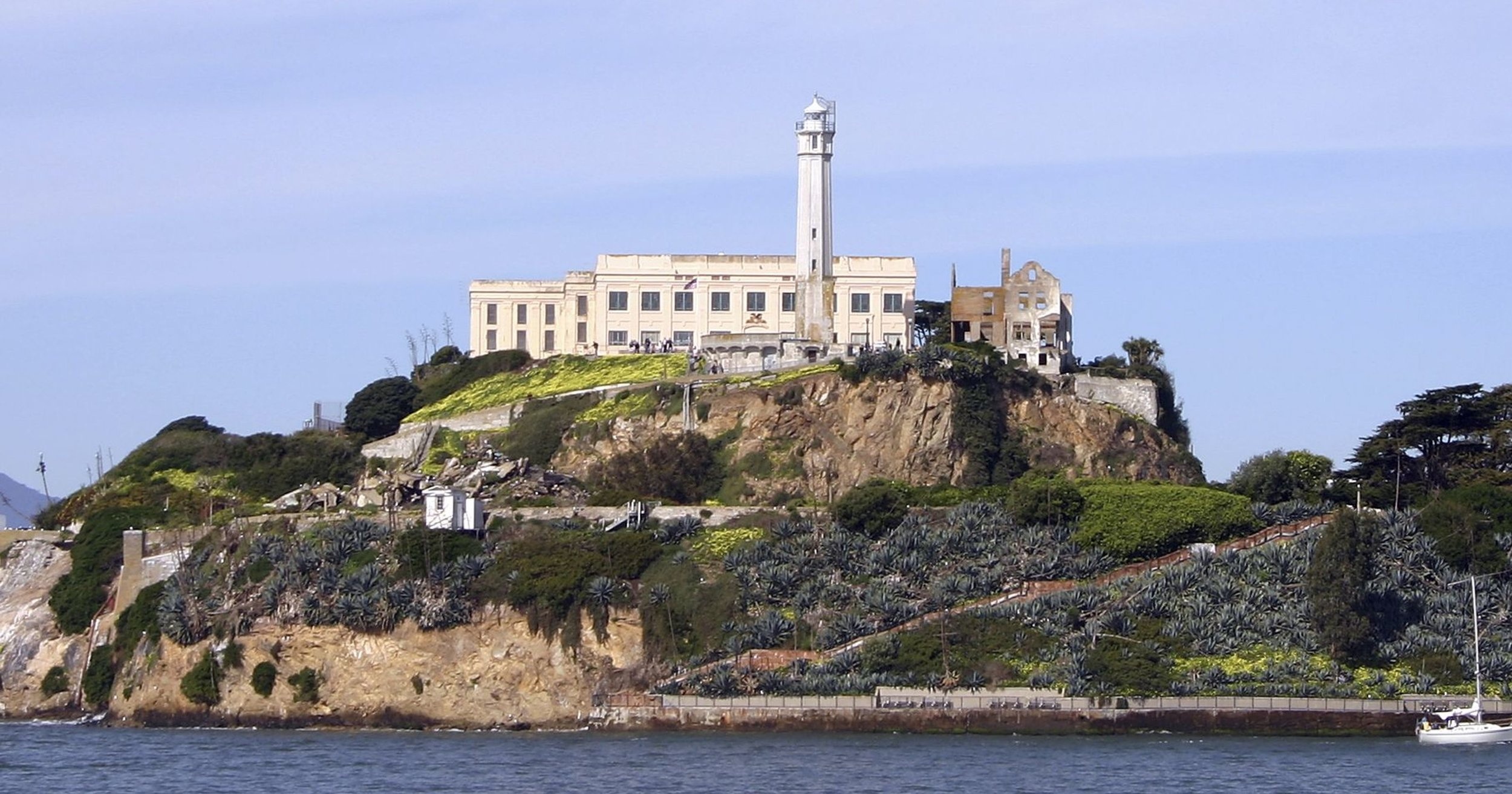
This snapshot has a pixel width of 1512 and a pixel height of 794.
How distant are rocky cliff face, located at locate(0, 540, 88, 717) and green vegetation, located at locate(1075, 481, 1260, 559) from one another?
35.0 metres

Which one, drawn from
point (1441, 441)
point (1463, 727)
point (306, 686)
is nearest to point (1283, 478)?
point (1441, 441)

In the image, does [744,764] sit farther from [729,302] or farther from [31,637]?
[729,302]

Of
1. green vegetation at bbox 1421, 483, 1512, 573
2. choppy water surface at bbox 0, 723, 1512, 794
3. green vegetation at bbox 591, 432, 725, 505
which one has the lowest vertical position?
choppy water surface at bbox 0, 723, 1512, 794

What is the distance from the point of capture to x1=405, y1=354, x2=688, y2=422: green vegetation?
98.4m

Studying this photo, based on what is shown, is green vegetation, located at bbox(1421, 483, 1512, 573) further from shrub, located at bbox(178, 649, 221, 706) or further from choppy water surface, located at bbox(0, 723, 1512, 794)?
shrub, located at bbox(178, 649, 221, 706)

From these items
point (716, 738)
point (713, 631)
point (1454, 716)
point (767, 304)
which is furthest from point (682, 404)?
point (1454, 716)

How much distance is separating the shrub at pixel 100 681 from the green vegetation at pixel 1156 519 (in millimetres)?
32657

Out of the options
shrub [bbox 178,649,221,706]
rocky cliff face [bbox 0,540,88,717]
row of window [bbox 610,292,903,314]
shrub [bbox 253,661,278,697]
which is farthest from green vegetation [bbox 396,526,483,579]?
row of window [bbox 610,292,903,314]

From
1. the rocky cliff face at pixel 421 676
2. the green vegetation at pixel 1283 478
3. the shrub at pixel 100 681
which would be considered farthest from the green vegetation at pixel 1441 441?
the shrub at pixel 100 681

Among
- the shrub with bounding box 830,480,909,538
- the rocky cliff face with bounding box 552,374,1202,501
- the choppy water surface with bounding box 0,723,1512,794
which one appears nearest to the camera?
the choppy water surface with bounding box 0,723,1512,794

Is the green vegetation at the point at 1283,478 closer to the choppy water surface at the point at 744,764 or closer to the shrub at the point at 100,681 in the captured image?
the choppy water surface at the point at 744,764

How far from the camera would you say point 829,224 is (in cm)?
10031

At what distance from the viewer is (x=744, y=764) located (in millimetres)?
64625

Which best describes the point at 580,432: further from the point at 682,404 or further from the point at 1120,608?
the point at 1120,608
